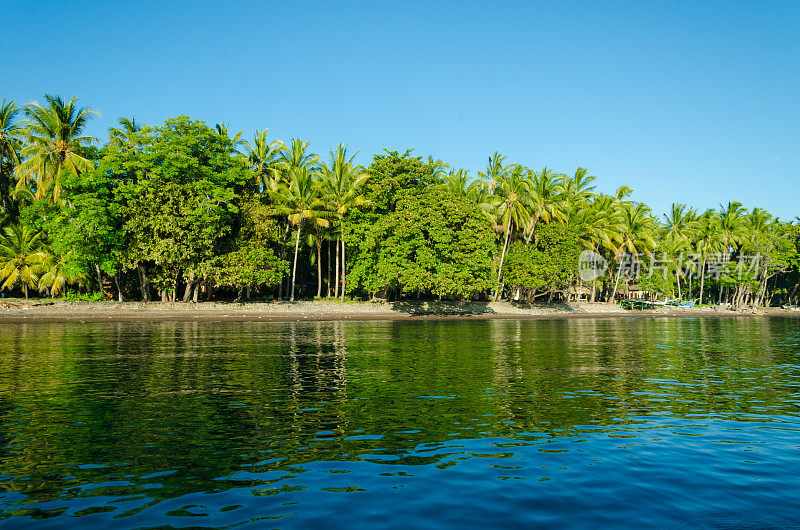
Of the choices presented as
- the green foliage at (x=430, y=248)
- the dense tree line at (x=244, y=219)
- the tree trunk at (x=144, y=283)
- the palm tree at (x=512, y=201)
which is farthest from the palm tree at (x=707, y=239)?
the tree trunk at (x=144, y=283)

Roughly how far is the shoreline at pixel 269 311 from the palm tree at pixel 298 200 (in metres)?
3.63

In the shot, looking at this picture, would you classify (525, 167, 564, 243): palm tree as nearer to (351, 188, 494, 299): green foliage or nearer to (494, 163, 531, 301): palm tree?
(494, 163, 531, 301): palm tree

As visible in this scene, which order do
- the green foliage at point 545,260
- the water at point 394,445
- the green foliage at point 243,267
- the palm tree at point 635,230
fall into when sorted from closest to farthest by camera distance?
the water at point 394,445 < the green foliage at point 243,267 < the green foliage at point 545,260 < the palm tree at point 635,230

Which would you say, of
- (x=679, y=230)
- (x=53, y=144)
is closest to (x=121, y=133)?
(x=53, y=144)

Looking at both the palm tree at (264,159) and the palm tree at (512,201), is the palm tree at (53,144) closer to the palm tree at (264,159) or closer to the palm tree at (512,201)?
the palm tree at (264,159)

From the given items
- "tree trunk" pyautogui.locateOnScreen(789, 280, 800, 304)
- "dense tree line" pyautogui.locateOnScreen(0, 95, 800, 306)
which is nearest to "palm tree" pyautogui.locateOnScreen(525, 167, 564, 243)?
"dense tree line" pyautogui.locateOnScreen(0, 95, 800, 306)

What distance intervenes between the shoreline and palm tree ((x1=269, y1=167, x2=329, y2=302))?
11.9 ft

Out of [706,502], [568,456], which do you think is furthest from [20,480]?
[706,502]

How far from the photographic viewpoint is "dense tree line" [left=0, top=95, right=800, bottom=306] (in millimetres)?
46062

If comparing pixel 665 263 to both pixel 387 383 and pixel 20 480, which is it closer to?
pixel 387 383

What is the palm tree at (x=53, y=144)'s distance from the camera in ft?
159

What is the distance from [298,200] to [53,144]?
2216cm

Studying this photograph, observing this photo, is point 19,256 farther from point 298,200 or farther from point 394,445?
point 394,445

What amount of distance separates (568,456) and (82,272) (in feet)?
157
